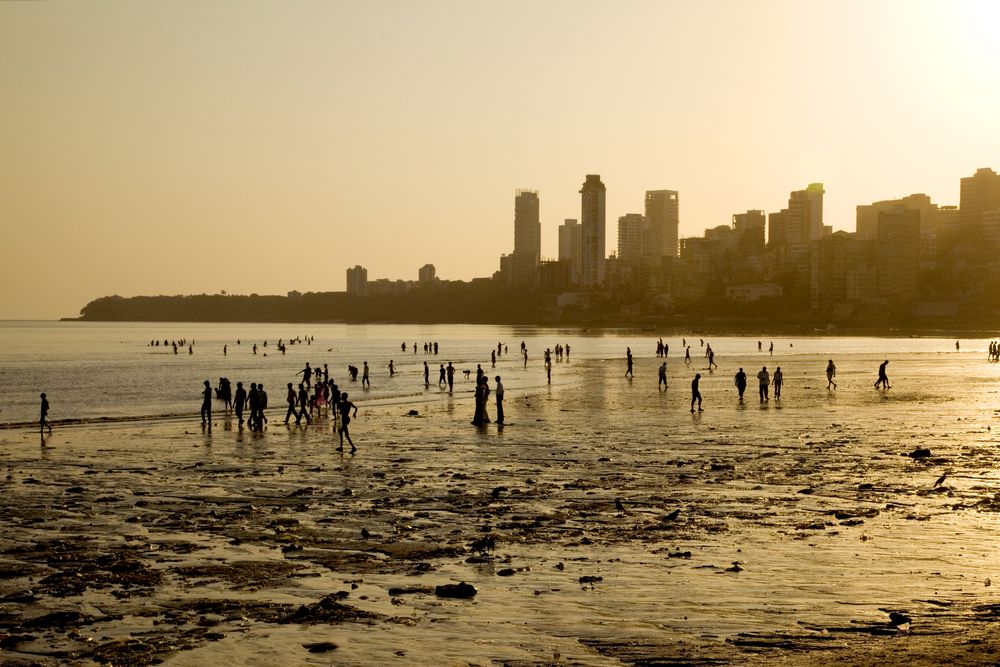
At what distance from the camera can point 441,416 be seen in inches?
1502

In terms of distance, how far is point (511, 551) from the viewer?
14008mm

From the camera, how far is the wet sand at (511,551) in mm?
9977

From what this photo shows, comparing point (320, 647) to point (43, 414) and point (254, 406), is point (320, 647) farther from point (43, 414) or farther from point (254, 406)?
point (43, 414)

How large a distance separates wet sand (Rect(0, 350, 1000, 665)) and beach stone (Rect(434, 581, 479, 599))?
11cm

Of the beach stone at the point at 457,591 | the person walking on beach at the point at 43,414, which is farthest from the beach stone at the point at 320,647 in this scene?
the person walking on beach at the point at 43,414

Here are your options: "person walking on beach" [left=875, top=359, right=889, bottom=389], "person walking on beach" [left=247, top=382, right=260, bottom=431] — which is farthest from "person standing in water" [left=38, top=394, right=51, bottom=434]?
"person walking on beach" [left=875, top=359, right=889, bottom=389]

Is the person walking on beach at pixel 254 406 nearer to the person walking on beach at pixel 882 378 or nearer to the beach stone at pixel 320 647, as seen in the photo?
the beach stone at pixel 320 647

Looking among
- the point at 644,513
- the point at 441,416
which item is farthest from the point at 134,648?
the point at 441,416

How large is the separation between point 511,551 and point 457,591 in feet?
7.62

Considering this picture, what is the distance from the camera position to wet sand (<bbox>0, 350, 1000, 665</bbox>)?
32.7 ft

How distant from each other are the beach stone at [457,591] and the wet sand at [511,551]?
0.38 feet

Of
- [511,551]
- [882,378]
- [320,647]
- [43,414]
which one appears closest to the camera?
[320,647]

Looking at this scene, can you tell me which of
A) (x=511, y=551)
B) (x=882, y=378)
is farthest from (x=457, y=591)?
(x=882, y=378)

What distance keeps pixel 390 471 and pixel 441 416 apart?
15.8 m
